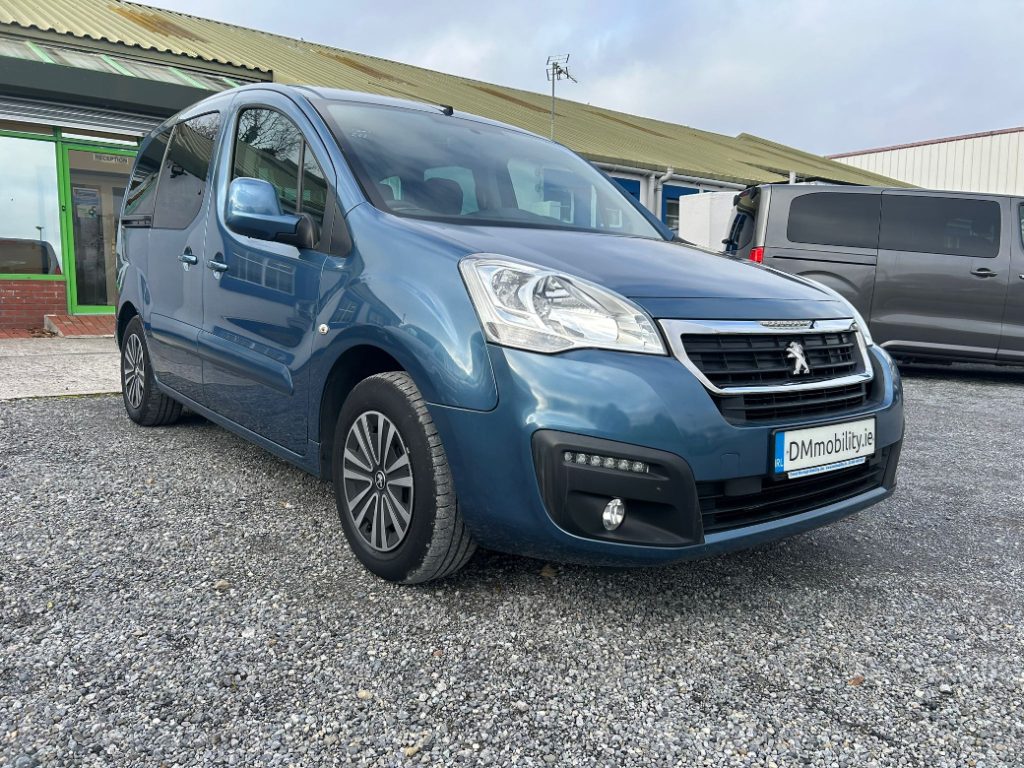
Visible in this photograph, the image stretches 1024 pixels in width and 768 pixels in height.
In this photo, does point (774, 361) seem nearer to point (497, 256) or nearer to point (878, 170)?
point (497, 256)

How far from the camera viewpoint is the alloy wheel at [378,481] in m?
2.35

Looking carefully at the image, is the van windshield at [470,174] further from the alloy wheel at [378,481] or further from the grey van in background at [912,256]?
the grey van in background at [912,256]

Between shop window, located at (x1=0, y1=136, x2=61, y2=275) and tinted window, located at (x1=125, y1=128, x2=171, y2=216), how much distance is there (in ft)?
18.4

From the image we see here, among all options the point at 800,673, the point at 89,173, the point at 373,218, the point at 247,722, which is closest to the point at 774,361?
the point at 800,673

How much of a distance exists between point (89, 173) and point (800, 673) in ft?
33.1

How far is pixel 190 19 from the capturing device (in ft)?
53.5

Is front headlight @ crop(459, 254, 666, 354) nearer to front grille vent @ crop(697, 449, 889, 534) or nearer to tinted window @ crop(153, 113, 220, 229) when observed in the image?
front grille vent @ crop(697, 449, 889, 534)

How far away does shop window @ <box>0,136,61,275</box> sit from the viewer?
9109 mm

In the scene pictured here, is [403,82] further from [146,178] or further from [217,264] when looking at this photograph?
[217,264]

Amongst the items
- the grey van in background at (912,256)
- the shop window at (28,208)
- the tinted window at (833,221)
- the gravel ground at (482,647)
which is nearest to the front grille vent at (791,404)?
the gravel ground at (482,647)

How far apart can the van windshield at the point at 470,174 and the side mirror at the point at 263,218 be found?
266 mm

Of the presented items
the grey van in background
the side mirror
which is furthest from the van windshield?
the grey van in background

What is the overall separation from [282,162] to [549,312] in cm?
149

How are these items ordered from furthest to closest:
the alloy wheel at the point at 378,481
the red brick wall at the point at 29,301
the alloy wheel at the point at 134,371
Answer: the red brick wall at the point at 29,301
the alloy wheel at the point at 134,371
the alloy wheel at the point at 378,481
